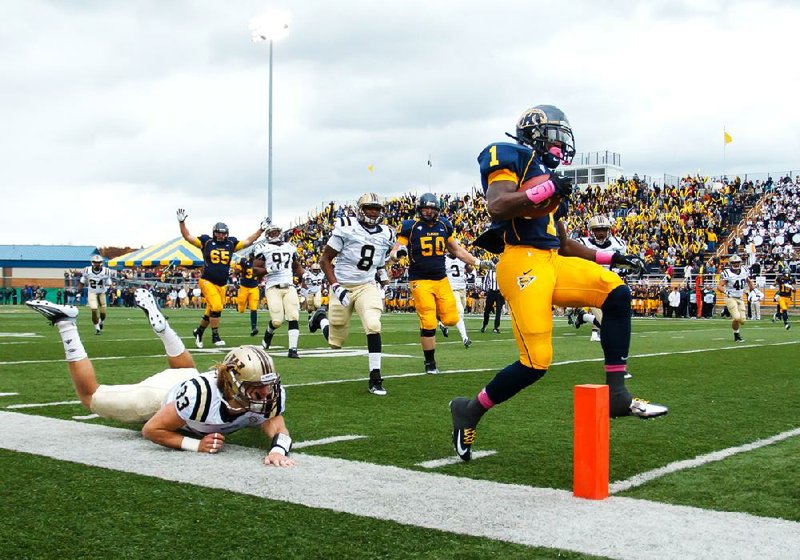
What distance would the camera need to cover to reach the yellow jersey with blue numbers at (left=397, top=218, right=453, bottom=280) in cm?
950

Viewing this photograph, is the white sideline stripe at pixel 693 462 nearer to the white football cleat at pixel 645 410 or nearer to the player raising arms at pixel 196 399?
the white football cleat at pixel 645 410

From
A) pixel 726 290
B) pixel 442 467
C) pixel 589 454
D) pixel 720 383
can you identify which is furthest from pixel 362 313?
pixel 726 290

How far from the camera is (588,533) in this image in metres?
3.12

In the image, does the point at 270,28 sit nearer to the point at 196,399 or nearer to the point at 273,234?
the point at 273,234

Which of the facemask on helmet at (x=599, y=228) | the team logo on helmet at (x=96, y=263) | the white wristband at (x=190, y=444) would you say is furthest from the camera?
the team logo on helmet at (x=96, y=263)

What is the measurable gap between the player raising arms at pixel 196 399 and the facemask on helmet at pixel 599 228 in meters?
7.25

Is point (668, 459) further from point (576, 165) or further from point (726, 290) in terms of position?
point (576, 165)

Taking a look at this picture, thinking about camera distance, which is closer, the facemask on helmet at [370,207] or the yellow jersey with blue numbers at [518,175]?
the yellow jersey with blue numbers at [518,175]

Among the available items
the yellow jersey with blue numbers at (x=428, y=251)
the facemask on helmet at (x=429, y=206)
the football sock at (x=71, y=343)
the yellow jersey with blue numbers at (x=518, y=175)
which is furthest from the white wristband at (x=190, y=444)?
the facemask on helmet at (x=429, y=206)

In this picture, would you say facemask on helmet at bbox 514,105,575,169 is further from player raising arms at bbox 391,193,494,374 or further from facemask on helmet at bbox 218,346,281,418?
player raising arms at bbox 391,193,494,374

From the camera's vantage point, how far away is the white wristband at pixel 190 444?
15.1ft

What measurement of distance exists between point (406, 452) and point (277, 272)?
8999mm

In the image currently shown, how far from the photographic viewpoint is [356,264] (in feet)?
27.4

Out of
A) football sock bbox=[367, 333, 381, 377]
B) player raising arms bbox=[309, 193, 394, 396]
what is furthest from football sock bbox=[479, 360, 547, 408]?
player raising arms bbox=[309, 193, 394, 396]
